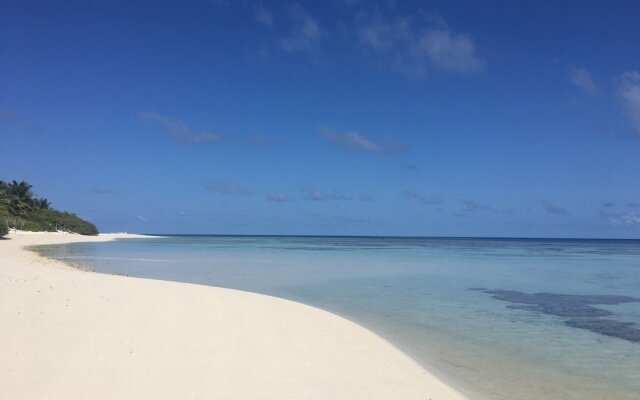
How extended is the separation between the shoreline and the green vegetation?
53.2 meters

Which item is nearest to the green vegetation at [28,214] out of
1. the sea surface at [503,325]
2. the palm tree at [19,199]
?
the palm tree at [19,199]

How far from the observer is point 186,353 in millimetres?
8023

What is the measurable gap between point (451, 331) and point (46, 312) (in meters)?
9.71

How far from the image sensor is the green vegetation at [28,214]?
69500 mm

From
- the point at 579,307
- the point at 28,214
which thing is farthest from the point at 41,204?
the point at 579,307

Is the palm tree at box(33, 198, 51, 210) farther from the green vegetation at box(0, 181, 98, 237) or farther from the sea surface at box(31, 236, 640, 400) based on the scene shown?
the sea surface at box(31, 236, 640, 400)

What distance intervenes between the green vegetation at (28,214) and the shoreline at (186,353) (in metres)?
53.2

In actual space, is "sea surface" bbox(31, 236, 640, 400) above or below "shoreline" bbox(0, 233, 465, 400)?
below

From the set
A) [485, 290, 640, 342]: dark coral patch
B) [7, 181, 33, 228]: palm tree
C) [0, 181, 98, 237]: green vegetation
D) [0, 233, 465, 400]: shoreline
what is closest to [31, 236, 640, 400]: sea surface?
[485, 290, 640, 342]: dark coral patch

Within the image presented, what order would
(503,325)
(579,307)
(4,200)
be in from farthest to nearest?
(4,200) < (579,307) < (503,325)

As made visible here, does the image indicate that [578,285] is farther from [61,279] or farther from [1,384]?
[1,384]

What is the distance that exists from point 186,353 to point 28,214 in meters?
86.5

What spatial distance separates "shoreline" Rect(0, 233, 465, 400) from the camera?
255 inches

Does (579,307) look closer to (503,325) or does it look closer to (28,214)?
(503,325)
